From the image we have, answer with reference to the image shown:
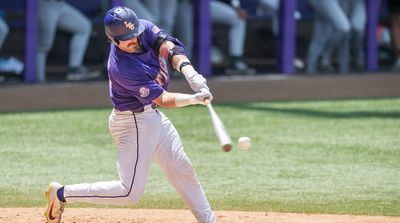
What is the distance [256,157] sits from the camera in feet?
28.7

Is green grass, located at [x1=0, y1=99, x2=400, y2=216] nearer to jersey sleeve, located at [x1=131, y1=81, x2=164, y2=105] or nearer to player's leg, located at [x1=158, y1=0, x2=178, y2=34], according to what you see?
player's leg, located at [x1=158, y1=0, x2=178, y2=34]

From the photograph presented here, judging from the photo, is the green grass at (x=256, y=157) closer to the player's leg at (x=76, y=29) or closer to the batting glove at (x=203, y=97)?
the player's leg at (x=76, y=29)

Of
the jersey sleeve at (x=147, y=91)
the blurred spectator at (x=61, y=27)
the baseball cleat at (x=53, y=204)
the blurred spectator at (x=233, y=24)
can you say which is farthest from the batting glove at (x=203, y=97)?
the blurred spectator at (x=233, y=24)

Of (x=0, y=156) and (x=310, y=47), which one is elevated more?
(x=0, y=156)

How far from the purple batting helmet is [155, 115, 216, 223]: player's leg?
0.60 m

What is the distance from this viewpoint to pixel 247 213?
6590 millimetres

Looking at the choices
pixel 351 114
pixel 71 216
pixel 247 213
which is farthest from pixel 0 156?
pixel 351 114

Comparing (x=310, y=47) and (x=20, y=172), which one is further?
(x=310, y=47)

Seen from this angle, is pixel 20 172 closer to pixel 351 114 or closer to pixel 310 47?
pixel 351 114

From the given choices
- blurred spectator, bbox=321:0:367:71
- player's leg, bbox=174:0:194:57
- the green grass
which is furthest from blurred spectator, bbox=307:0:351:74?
player's leg, bbox=174:0:194:57

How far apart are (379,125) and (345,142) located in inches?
41.5

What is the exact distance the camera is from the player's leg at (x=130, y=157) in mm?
5586

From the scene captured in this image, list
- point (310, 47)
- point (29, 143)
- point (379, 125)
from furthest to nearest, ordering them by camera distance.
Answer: point (310, 47) < point (379, 125) < point (29, 143)

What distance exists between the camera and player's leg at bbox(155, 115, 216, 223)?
5621 millimetres
